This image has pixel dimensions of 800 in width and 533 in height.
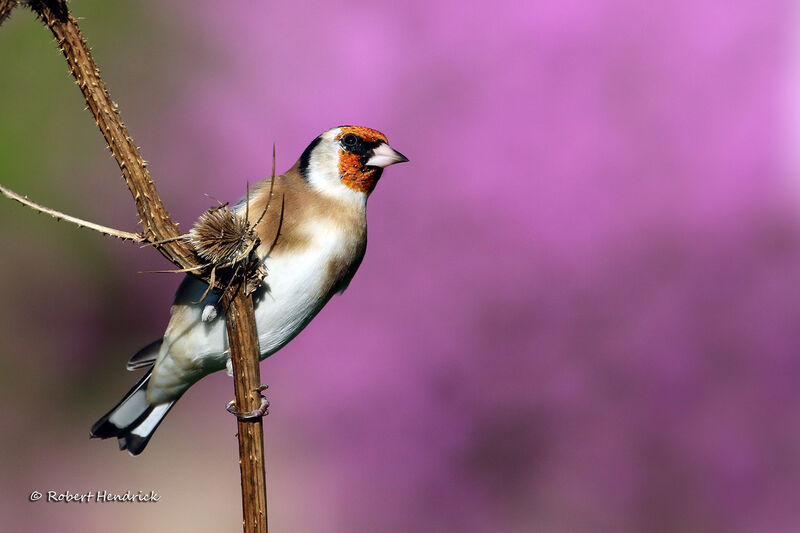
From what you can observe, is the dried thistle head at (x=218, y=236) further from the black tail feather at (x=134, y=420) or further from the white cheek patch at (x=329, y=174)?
the black tail feather at (x=134, y=420)

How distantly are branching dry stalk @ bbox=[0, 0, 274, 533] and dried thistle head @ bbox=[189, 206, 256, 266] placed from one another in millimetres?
13

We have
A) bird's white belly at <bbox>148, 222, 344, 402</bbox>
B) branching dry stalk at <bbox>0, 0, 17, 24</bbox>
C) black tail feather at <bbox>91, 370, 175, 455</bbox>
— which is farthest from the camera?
black tail feather at <bbox>91, 370, 175, 455</bbox>

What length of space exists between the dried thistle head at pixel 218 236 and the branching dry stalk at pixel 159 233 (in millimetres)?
13

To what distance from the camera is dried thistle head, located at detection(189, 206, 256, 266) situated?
2.60ft

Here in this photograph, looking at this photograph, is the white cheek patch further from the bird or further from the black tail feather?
the black tail feather

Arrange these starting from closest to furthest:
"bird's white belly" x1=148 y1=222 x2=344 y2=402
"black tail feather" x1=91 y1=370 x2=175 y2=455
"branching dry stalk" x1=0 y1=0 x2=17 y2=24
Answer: "branching dry stalk" x1=0 y1=0 x2=17 y2=24
"bird's white belly" x1=148 y1=222 x2=344 y2=402
"black tail feather" x1=91 y1=370 x2=175 y2=455

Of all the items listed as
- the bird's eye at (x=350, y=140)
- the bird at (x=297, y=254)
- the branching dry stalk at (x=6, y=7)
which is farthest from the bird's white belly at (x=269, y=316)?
the branching dry stalk at (x=6, y=7)

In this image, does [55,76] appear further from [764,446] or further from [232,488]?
[764,446]

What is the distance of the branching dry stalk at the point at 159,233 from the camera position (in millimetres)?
730

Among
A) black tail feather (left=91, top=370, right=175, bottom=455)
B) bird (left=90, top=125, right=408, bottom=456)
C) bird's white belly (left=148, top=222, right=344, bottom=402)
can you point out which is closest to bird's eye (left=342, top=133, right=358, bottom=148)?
bird (left=90, top=125, right=408, bottom=456)

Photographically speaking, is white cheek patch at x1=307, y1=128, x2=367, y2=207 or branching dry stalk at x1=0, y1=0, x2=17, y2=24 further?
white cheek patch at x1=307, y1=128, x2=367, y2=207

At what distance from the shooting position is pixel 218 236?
794 mm

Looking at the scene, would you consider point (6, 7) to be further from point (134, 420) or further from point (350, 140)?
point (134, 420)

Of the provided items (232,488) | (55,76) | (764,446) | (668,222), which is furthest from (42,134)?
(764,446)
